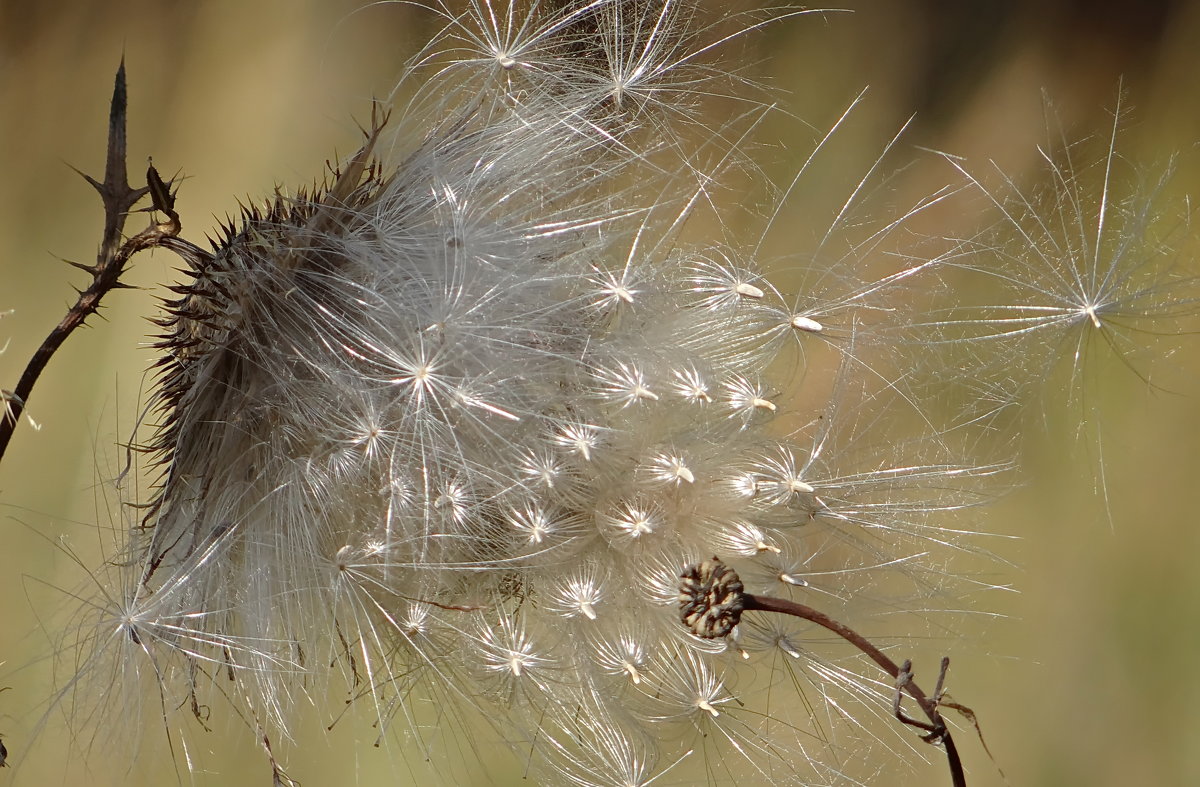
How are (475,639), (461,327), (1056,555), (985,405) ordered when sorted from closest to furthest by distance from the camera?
(461,327), (475,639), (985,405), (1056,555)

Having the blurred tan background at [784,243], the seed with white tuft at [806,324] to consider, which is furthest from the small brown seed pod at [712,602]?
the blurred tan background at [784,243]

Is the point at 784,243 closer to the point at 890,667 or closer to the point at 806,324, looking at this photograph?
the point at 806,324

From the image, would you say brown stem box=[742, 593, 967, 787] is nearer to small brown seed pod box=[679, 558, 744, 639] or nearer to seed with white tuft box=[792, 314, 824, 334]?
small brown seed pod box=[679, 558, 744, 639]

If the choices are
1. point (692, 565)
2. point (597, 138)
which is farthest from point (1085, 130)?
point (692, 565)

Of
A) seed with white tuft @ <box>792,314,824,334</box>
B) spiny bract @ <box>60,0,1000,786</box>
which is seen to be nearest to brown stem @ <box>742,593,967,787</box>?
spiny bract @ <box>60,0,1000,786</box>

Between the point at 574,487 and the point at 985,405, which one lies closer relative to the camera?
the point at 574,487

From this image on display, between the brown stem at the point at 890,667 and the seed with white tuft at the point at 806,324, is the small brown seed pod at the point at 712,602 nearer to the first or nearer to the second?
the brown stem at the point at 890,667

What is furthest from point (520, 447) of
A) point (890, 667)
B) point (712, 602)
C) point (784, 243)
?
point (784, 243)

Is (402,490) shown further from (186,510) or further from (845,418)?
(845,418)

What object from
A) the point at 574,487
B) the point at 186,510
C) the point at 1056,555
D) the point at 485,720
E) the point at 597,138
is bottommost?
the point at 1056,555
